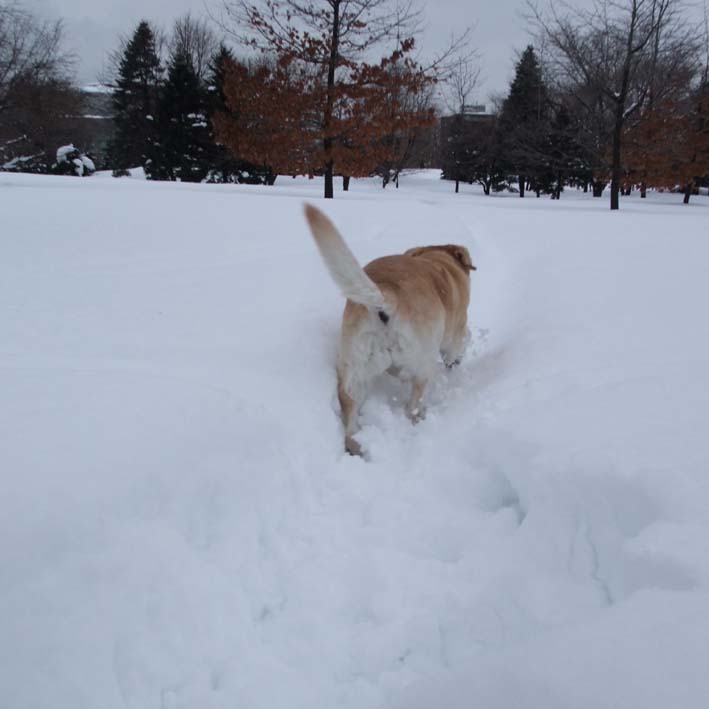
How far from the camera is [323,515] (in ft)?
6.26

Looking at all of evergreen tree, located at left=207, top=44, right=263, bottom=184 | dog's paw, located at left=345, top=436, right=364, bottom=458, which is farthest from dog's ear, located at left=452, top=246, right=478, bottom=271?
evergreen tree, located at left=207, top=44, right=263, bottom=184

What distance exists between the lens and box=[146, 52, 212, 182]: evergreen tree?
81.5 ft

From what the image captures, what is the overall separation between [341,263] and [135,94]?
34.1m

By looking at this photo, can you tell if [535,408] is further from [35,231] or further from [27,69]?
[27,69]

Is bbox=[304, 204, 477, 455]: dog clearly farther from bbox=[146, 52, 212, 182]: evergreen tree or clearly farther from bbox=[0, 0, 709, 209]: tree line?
bbox=[146, 52, 212, 182]: evergreen tree

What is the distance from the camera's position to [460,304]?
10.9 feet

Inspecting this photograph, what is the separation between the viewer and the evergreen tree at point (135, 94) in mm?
28719

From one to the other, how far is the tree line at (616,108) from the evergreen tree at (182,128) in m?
16.0

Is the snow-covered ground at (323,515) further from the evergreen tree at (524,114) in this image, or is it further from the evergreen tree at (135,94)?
the evergreen tree at (135,94)

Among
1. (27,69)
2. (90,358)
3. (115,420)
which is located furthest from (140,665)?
(27,69)

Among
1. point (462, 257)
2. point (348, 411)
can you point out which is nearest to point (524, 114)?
point (462, 257)

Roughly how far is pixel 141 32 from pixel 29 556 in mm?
35854

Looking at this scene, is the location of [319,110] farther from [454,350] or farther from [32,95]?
[32,95]

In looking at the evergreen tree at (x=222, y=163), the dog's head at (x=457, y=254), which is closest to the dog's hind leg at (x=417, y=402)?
the dog's head at (x=457, y=254)
